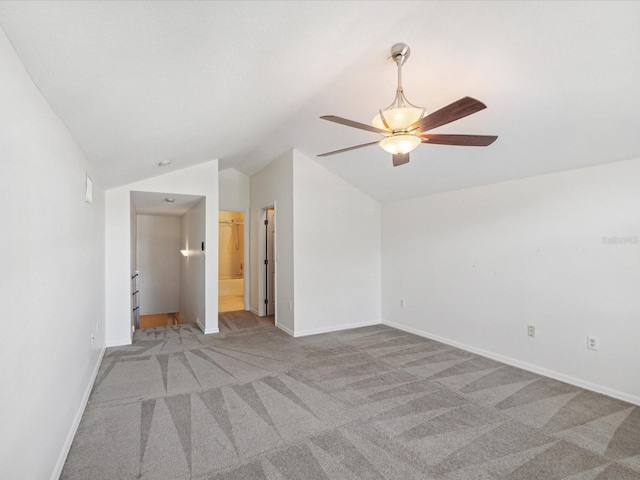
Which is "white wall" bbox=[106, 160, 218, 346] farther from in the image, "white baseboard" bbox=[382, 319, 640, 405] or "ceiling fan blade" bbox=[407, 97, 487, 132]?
"ceiling fan blade" bbox=[407, 97, 487, 132]

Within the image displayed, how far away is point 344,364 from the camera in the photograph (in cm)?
368

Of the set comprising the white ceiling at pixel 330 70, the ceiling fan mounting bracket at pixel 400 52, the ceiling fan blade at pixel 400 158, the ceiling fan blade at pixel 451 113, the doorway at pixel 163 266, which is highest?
the ceiling fan mounting bracket at pixel 400 52

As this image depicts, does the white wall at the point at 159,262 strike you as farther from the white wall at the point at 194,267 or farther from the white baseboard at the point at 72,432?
the white baseboard at the point at 72,432

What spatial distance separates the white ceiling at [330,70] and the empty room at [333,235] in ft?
0.05

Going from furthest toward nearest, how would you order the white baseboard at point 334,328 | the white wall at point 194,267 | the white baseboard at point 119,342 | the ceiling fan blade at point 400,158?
1. the white wall at point 194,267
2. the white baseboard at point 334,328
3. the white baseboard at point 119,342
4. the ceiling fan blade at point 400,158

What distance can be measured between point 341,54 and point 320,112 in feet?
4.28

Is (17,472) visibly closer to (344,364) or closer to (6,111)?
(6,111)

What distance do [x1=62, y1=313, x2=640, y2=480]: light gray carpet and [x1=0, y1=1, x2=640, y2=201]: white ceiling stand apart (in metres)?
2.19

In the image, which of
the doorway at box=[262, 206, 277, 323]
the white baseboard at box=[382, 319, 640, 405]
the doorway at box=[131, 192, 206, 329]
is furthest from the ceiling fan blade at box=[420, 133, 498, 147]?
the doorway at box=[131, 192, 206, 329]

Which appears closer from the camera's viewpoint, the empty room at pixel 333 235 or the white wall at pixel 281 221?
the empty room at pixel 333 235

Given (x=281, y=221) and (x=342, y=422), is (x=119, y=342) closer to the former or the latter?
(x=281, y=221)

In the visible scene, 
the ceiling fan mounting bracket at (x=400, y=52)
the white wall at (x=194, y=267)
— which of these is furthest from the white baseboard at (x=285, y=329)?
the ceiling fan mounting bracket at (x=400, y=52)

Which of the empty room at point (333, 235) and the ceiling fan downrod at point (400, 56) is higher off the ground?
the ceiling fan downrod at point (400, 56)

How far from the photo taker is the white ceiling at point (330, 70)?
4.45ft
